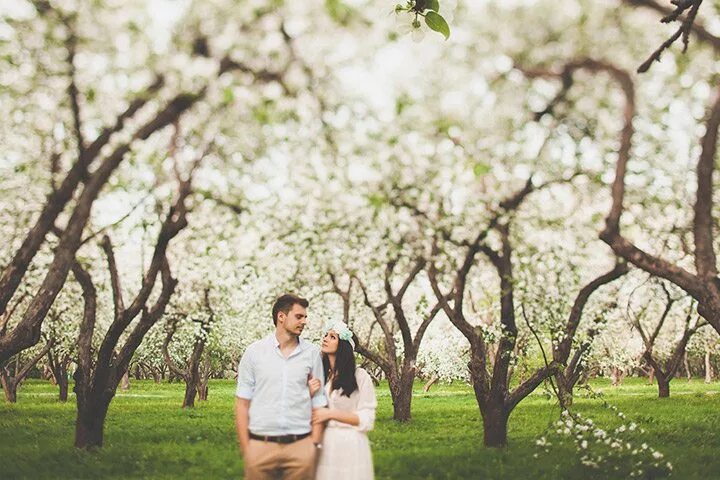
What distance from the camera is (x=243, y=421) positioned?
5457 millimetres

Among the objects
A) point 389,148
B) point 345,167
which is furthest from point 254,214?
point 389,148

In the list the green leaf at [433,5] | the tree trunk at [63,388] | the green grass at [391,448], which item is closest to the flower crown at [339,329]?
the green leaf at [433,5]

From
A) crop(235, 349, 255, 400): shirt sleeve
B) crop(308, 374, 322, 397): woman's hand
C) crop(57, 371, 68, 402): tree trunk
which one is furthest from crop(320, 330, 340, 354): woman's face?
crop(57, 371, 68, 402): tree trunk

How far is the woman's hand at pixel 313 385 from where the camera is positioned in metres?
5.51

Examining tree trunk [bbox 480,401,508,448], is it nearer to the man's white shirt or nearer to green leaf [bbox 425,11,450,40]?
the man's white shirt

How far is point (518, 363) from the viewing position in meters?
16.5

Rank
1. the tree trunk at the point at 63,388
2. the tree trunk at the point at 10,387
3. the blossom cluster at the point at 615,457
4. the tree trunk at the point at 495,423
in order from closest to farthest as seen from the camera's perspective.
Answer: the blossom cluster at the point at 615,457 → the tree trunk at the point at 495,423 → the tree trunk at the point at 10,387 → the tree trunk at the point at 63,388

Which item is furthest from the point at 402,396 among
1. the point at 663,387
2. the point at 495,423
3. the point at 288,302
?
the point at 288,302

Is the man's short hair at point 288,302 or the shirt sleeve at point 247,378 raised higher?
the man's short hair at point 288,302

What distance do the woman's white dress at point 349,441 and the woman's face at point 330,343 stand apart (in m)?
0.27

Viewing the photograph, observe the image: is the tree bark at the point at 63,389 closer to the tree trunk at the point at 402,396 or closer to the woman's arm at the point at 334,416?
the tree trunk at the point at 402,396

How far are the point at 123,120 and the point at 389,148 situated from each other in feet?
20.7

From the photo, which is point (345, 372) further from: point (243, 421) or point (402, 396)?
point (402, 396)

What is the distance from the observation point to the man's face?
550cm
